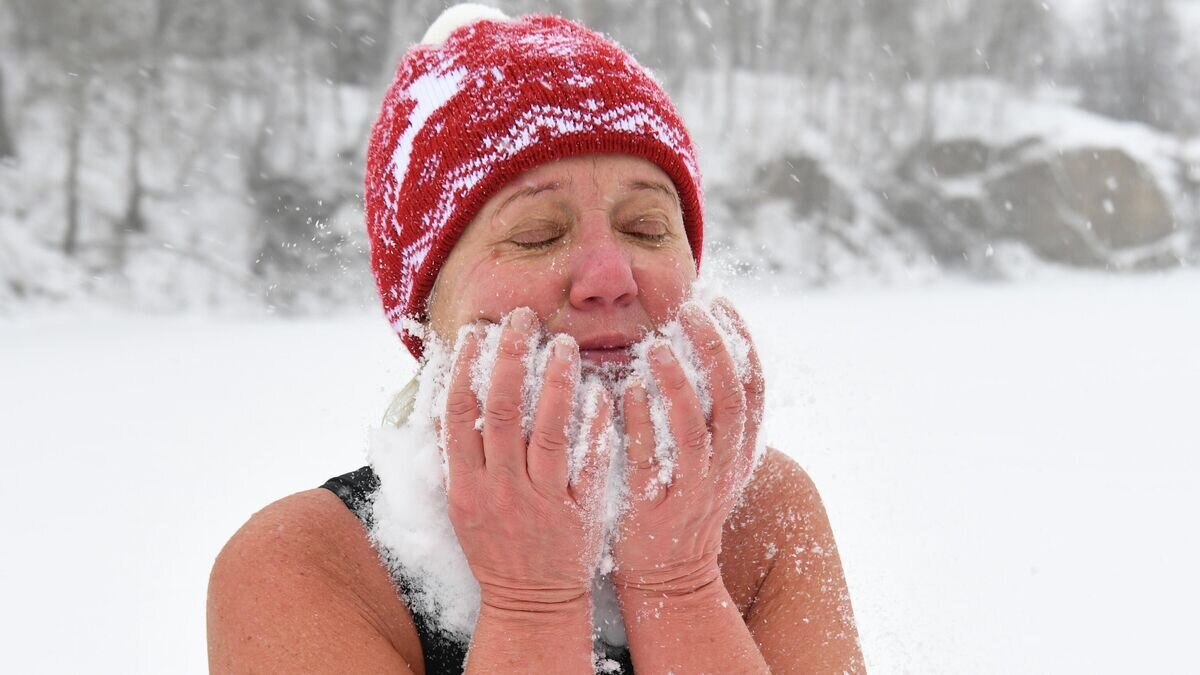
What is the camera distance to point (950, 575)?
3.22 m

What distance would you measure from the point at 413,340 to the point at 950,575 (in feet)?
8.16

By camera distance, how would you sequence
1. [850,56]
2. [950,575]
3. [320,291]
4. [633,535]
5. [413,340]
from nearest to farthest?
[633,535], [413,340], [950,575], [320,291], [850,56]

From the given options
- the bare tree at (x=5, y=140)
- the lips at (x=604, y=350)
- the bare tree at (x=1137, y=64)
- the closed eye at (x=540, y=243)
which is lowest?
the lips at (x=604, y=350)

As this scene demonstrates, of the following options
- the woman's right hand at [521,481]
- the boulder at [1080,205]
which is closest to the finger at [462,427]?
the woman's right hand at [521,481]

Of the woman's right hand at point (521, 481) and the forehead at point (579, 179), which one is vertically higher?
the forehead at point (579, 179)

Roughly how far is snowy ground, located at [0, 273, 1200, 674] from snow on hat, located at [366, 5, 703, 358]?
342mm

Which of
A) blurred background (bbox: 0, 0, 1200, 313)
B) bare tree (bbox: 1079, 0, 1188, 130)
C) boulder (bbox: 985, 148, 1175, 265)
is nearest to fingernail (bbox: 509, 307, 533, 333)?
blurred background (bbox: 0, 0, 1200, 313)

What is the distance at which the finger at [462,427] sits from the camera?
101 centimetres

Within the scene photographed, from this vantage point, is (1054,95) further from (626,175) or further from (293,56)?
(626,175)

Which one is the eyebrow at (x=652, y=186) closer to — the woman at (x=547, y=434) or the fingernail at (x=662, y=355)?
the woman at (x=547, y=434)

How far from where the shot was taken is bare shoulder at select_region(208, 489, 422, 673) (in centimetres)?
105

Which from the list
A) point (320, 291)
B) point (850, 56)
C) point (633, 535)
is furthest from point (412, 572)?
point (850, 56)

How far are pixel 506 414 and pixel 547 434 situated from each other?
2.0 inches

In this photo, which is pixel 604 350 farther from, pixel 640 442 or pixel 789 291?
pixel 789 291
